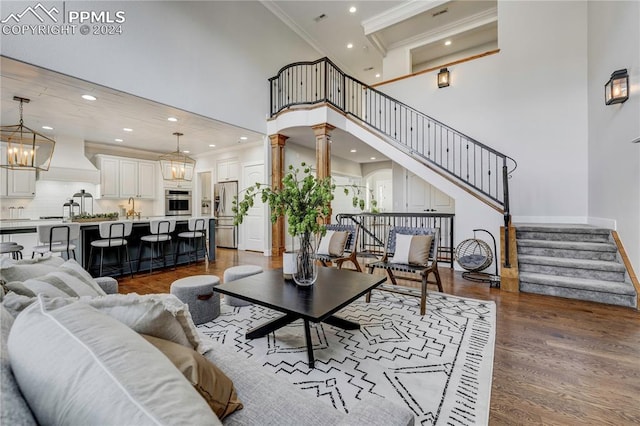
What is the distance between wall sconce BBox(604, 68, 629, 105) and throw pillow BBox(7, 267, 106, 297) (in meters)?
5.48

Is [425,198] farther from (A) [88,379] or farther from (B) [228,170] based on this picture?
(A) [88,379]

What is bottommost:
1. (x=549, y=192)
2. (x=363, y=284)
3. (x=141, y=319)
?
(x=363, y=284)

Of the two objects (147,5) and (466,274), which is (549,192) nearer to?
(466,274)

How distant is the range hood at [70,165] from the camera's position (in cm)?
595

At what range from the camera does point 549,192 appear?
210 inches

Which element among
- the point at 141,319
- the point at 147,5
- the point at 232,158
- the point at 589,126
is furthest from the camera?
the point at 232,158

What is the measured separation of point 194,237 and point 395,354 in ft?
14.6

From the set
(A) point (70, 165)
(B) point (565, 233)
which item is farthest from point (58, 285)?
(A) point (70, 165)

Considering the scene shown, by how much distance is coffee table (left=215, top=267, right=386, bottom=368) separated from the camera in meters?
1.87

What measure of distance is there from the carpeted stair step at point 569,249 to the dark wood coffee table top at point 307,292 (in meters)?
2.94

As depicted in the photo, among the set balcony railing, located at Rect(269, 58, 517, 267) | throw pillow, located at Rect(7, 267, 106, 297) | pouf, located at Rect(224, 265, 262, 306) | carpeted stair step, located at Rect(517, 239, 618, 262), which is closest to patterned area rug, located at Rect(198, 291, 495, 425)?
pouf, located at Rect(224, 265, 262, 306)

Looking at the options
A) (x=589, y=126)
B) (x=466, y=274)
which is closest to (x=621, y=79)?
(x=589, y=126)

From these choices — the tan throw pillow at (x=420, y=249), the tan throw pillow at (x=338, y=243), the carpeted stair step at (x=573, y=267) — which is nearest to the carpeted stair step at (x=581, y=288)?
the carpeted stair step at (x=573, y=267)

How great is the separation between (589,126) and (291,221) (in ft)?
19.3
